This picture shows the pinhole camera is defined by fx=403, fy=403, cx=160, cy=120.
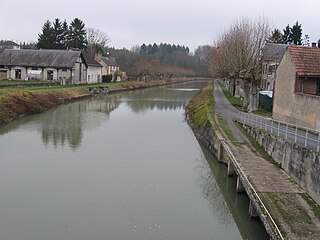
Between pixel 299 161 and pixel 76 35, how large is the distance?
71.6m

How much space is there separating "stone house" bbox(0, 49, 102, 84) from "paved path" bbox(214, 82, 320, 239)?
40532 millimetres

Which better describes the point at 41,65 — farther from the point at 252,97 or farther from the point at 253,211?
the point at 253,211

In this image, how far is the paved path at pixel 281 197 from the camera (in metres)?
9.55

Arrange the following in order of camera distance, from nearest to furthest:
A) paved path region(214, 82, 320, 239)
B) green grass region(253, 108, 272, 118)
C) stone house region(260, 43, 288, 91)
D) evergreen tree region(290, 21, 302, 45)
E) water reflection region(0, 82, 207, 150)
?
1. paved path region(214, 82, 320, 239)
2. water reflection region(0, 82, 207, 150)
3. green grass region(253, 108, 272, 118)
4. stone house region(260, 43, 288, 91)
5. evergreen tree region(290, 21, 302, 45)

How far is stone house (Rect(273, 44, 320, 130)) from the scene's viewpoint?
17.9 m

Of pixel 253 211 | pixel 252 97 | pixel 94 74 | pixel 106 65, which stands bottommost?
pixel 253 211

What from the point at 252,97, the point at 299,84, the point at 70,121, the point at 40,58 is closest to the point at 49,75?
the point at 40,58

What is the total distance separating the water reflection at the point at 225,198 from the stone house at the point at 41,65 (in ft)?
124

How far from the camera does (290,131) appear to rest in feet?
49.7

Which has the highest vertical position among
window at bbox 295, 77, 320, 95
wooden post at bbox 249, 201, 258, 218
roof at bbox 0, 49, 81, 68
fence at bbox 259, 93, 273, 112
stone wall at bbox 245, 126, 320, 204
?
roof at bbox 0, 49, 81, 68

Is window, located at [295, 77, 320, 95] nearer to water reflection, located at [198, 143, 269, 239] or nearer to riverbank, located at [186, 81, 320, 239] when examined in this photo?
riverbank, located at [186, 81, 320, 239]

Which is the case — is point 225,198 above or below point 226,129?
below

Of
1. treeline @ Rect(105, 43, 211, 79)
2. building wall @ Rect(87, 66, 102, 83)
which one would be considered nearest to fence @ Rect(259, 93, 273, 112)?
building wall @ Rect(87, 66, 102, 83)

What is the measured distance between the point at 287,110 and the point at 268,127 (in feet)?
9.77
